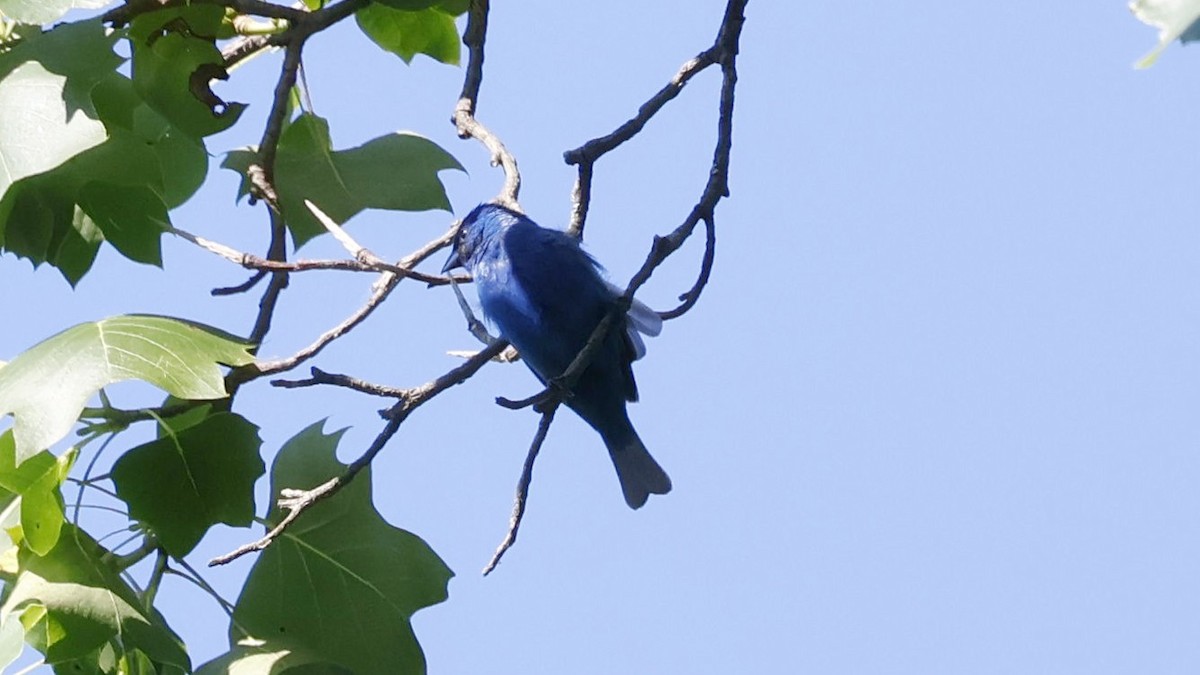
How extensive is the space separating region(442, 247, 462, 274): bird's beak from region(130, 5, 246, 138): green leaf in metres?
1.26

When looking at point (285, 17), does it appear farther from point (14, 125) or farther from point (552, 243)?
point (552, 243)

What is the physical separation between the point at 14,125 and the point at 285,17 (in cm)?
75

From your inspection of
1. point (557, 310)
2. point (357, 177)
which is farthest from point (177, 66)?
point (557, 310)

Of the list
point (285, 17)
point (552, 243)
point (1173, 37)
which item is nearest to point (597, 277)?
point (552, 243)

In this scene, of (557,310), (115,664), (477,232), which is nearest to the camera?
(115,664)

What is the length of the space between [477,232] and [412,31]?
0.76 metres

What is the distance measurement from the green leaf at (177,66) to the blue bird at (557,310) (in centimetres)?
85

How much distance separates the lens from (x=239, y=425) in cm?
250

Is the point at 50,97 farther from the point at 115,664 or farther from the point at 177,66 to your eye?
the point at 115,664

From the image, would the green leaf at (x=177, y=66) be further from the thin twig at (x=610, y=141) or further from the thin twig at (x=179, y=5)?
the thin twig at (x=610, y=141)

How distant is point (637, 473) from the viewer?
3.85 metres

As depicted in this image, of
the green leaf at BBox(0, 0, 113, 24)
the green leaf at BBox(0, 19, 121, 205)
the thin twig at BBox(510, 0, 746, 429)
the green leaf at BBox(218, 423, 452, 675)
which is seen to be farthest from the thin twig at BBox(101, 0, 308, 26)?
the green leaf at BBox(218, 423, 452, 675)

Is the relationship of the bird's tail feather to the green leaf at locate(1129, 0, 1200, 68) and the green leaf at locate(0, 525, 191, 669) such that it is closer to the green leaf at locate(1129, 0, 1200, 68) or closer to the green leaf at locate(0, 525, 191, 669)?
the green leaf at locate(0, 525, 191, 669)

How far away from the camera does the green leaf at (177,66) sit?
271cm
